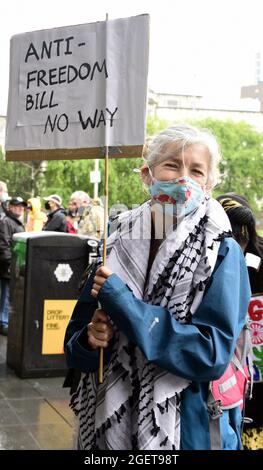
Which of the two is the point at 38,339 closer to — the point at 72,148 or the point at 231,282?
the point at 72,148

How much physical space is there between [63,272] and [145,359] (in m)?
4.50

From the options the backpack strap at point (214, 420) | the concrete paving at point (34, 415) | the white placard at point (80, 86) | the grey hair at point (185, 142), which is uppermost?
the white placard at point (80, 86)

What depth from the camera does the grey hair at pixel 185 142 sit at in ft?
6.96

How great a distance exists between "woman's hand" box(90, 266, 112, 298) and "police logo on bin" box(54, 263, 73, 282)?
14.6 ft

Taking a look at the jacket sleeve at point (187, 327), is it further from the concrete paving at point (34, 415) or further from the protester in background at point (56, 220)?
the protester in background at point (56, 220)

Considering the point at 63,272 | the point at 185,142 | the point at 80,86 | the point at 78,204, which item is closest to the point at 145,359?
the point at 185,142

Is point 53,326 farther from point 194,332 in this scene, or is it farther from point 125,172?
point 125,172

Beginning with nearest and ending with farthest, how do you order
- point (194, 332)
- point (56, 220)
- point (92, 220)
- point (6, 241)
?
point (194, 332) → point (6, 241) → point (92, 220) → point (56, 220)

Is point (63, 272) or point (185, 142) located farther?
point (63, 272)

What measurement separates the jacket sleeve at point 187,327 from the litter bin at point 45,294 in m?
4.37

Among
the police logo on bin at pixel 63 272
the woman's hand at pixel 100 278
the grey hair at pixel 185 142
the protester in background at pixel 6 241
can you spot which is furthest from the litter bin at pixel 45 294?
the woman's hand at pixel 100 278

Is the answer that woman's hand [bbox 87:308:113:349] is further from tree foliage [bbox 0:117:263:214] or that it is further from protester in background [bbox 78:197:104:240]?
tree foliage [bbox 0:117:263:214]

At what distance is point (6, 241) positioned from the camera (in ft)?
28.3

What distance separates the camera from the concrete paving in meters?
4.44
